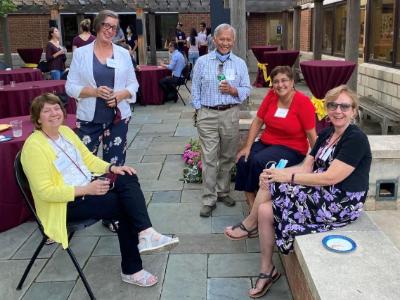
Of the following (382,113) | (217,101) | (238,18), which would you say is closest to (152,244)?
(217,101)

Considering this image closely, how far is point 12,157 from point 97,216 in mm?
1224

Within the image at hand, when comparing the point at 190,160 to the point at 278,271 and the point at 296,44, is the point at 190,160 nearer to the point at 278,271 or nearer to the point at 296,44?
the point at 278,271

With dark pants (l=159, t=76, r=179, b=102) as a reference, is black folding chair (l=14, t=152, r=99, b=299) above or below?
below

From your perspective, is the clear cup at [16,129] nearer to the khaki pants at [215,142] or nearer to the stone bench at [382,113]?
the khaki pants at [215,142]

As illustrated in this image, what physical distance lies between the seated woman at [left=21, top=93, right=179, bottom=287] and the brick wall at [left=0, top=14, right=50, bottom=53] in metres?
18.2

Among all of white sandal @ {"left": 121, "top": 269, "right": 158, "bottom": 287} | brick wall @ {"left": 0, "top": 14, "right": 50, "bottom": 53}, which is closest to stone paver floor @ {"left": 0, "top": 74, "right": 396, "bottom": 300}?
white sandal @ {"left": 121, "top": 269, "right": 158, "bottom": 287}

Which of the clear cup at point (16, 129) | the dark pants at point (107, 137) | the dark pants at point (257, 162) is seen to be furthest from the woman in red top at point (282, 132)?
the clear cup at point (16, 129)

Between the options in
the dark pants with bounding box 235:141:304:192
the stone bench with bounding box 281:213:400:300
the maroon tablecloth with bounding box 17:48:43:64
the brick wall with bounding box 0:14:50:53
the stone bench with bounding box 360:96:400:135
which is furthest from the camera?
the brick wall with bounding box 0:14:50:53

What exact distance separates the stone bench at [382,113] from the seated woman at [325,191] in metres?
3.27

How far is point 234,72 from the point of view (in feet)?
12.4

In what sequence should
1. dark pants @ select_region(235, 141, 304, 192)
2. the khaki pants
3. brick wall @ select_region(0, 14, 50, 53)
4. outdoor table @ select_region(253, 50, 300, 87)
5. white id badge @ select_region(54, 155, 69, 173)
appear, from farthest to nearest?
brick wall @ select_region(0, 14, 50, 53)
outdoor table @ select_region(253, 50, 300, 87)
the khaki pants
dark pants @ select_region(235, 141, 304, 192)
white id badge @ select_region(54, 155, 69, 173)

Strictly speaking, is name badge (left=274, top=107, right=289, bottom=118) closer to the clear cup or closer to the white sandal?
the white sandal

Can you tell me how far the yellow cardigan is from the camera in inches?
100

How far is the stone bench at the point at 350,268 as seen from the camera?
1929mm
